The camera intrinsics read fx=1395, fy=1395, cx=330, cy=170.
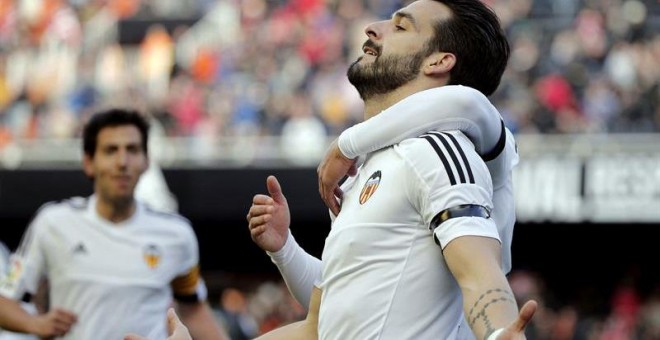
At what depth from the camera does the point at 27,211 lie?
66.2 ft

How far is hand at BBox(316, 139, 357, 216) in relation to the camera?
4008mm

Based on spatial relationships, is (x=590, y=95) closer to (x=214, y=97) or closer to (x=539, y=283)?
(x=539, y=283)

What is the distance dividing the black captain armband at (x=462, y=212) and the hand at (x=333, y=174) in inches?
21.0

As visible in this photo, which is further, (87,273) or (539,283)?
(539,283)

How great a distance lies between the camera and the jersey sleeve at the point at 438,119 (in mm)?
3783

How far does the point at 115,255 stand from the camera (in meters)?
7.21

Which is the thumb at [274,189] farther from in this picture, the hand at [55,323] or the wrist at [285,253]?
the hand at [55,323]

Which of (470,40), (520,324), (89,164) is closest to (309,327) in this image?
(470,40)

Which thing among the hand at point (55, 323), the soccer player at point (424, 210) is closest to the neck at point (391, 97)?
the soccer player at point (424, 210)

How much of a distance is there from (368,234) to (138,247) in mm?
3740

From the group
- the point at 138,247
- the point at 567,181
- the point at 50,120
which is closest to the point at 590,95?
the point at 567,181

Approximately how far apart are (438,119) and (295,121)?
49.7ft

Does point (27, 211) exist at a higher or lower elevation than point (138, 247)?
lower

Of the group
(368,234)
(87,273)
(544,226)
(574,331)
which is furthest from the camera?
(544,226)
